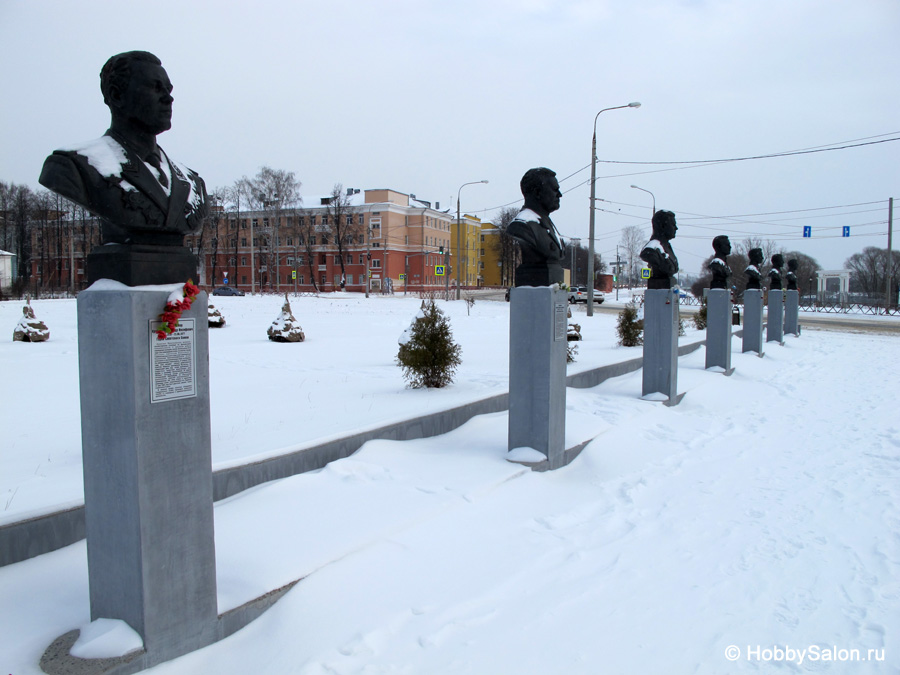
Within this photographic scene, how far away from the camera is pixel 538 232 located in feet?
18.0

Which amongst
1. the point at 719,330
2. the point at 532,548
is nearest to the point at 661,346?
the point at 719,330

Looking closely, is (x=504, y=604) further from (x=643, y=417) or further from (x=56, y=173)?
(x=643, y=417)

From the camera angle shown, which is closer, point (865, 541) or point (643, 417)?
point (865, 541)

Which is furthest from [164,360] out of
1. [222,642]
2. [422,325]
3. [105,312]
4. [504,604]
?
[422,325]

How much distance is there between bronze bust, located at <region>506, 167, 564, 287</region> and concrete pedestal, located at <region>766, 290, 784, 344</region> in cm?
1435

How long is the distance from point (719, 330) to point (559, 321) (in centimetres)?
725

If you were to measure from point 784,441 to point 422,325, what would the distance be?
4.71 m

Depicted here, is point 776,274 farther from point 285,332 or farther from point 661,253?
point 285,332

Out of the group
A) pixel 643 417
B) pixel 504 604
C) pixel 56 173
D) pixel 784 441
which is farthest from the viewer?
pixel 643 417

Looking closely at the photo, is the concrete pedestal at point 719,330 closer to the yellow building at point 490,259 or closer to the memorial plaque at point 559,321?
the memorial plaque at point 559,321

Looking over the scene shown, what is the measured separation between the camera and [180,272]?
9.36ft

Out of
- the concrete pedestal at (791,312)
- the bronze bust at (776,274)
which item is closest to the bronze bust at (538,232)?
the bronze bust at (776,274)

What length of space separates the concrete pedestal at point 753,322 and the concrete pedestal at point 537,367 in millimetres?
10730

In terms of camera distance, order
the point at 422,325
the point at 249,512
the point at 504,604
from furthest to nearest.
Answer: the point at 422,325
the point at 249,512
the point at 504,604
